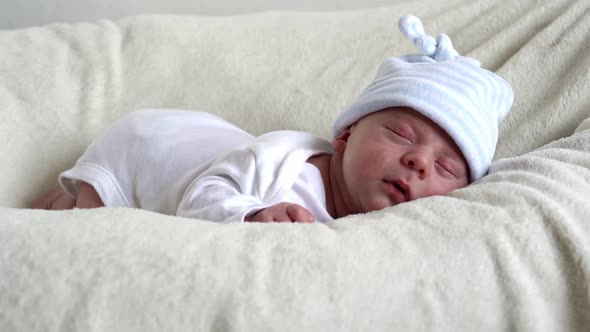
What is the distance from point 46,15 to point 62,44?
1.78 feet

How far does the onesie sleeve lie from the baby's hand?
0.01 m

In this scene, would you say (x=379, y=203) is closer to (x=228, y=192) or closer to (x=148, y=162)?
(x=228, y=192)

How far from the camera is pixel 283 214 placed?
2.76 feet

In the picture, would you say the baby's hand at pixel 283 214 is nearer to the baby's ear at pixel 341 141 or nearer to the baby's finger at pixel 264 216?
the baby's finger at pixel 264 216

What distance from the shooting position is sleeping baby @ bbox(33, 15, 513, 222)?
95cm

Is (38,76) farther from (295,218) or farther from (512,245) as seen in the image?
(512,245)

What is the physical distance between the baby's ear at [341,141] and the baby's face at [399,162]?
0.04 m

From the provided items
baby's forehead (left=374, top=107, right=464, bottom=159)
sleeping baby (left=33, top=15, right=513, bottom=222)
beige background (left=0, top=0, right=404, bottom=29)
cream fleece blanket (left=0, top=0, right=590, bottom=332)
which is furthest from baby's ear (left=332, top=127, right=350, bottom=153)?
beige background (left=0, top=0, right=404, bottom=29)

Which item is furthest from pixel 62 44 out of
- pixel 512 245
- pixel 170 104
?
pixel 512 245

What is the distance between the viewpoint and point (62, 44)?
143 cm

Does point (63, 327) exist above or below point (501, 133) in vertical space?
above

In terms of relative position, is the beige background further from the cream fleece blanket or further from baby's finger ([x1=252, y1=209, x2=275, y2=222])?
baby's finger ([x1=252, y1=209, x2=275, y2=222])

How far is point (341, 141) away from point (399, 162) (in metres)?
Result: 0.16

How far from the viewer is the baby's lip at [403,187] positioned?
0.97 meters
